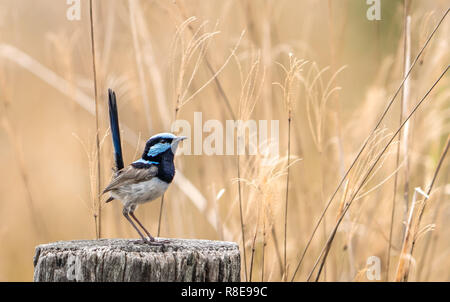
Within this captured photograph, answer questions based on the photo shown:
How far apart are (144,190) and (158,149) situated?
174 millimetres

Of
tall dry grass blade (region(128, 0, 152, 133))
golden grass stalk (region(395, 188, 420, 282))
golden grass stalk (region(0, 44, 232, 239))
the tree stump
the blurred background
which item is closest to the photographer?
the tree stump

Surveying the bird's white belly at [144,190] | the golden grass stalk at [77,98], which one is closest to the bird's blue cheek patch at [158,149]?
the bird's white belly at [144,190]

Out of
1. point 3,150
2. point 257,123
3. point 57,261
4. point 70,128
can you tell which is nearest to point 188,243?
point 57,261

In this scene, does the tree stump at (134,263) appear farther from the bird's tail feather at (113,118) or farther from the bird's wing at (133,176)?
the bird's tail feather at (113,118)

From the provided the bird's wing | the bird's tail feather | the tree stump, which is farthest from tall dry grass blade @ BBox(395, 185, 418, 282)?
the bird's tail feather

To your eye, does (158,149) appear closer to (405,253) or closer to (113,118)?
(113,118)

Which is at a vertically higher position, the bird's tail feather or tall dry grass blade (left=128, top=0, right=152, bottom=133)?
tall dry grass blade (left=128, top=0, right=152, bottom=133)

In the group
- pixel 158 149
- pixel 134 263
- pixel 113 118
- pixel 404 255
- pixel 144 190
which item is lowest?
pixel 404 255

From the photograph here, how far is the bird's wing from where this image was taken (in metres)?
2.61

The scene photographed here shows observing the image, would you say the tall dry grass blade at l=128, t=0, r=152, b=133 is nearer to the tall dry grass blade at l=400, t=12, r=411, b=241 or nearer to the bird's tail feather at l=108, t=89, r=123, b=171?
the bird's tail feather at l=108, t=89, r=123, b=171

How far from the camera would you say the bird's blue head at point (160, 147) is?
2627mm

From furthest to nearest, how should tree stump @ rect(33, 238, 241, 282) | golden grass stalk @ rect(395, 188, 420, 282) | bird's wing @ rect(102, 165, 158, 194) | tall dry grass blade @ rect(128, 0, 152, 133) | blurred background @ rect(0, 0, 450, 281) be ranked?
tall dry grass blade @ rect(128, 0, 152, 133) < blurred background @ rect(0, 0, 450, 281) < golden grass stalk @ rect(395, 188, 420, 282) < bird's wing @ rect(102, 165, 158, 194) < tree stump @ rect(33, 238, 241, 282)

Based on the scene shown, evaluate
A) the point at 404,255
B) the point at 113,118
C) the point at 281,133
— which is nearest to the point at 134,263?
the point at 113,118

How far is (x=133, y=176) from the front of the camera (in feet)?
8.59
